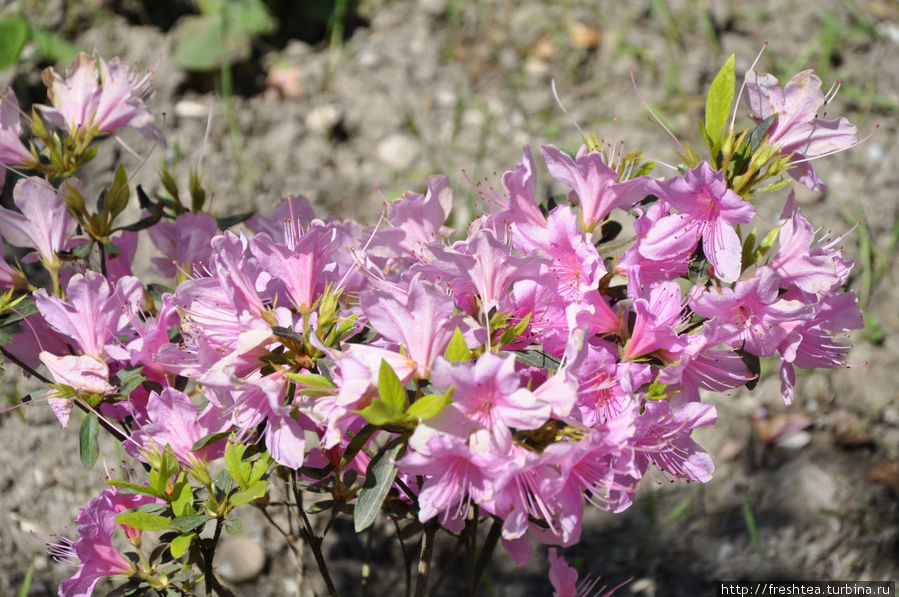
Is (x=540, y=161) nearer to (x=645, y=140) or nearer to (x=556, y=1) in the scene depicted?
(x=645, y=140)

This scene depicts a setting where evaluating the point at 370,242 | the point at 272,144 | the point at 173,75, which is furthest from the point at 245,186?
the point at 370,242

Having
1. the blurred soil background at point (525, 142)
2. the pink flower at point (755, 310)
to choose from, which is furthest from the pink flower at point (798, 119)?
the blurred soil background at point (525, 142)

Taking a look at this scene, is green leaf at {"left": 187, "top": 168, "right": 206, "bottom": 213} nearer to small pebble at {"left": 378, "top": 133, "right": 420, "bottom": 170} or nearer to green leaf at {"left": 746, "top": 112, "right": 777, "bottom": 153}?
green leaf at {"left": 746, "top": 112, "right": 777, "bottom": 153}

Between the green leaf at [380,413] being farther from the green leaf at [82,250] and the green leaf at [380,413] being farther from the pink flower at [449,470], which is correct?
the green leaf at [82,250]

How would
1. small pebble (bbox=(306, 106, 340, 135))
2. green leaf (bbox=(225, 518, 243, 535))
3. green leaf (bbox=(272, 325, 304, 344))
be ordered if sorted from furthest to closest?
small pebble (bbox=(306, 106, 340, 135)) < green leaf (bbox=(225, 518, 243, 535)) < green leaf (bbox=(272, 325, 304, 344))

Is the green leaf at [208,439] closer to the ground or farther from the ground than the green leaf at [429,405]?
closer to the ground

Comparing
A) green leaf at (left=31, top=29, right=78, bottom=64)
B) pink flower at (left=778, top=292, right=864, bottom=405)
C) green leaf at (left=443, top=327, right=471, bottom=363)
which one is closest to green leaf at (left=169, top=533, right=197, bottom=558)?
green leaf at (left=443, top=327, right=471, bottom=363)
